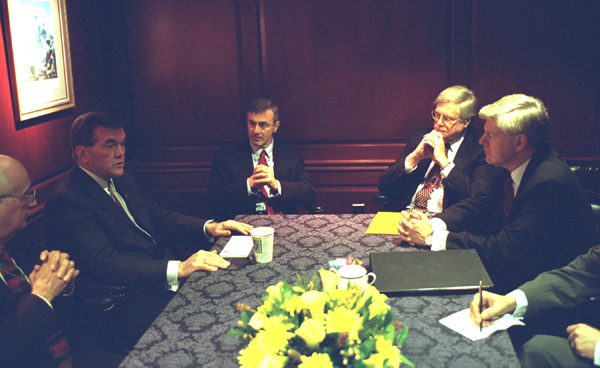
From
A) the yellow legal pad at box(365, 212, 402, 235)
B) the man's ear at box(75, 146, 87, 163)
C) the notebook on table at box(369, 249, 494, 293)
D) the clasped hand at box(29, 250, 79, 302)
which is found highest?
the man's ear at box(75, 146, 87, 163)

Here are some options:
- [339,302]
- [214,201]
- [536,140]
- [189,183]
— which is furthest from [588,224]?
[189,183]

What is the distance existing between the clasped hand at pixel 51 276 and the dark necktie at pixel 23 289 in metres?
0.10

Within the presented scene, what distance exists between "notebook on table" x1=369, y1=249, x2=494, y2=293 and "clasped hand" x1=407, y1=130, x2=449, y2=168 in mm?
1235

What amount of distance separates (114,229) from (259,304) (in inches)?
40.9

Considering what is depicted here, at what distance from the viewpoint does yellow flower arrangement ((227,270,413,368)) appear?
1.19 meters

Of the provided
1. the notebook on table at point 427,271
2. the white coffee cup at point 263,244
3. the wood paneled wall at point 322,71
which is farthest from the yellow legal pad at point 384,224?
the wood paneled wall at point 322,71

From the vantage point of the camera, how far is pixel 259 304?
75.7 inches

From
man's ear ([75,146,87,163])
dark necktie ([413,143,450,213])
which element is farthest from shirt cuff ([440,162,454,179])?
man's ear ([75,146,87,163])

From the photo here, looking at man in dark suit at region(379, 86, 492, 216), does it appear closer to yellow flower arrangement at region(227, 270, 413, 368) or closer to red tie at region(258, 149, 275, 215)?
red tie at region(258, 149, 275, 215)

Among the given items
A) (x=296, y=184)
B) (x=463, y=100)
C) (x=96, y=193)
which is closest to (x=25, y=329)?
(x=96, y=193)

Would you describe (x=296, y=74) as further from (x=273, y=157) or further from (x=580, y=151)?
(x=580, y=151)

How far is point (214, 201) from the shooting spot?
11.8 ft

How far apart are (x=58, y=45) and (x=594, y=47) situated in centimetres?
352

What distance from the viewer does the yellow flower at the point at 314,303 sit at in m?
1.21
